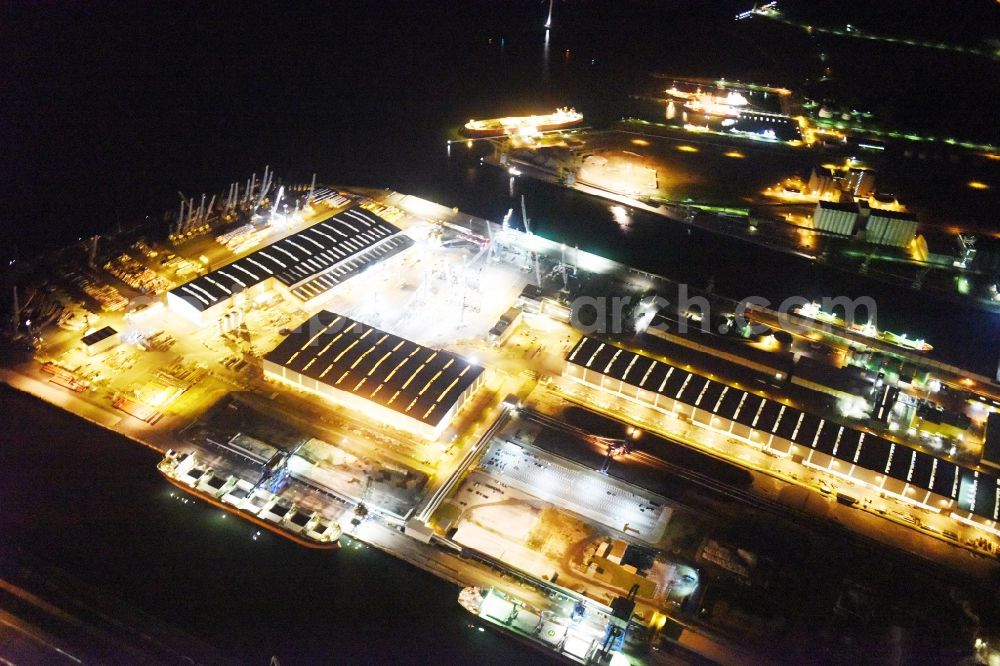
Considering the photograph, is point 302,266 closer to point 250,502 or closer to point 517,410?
point 517,410

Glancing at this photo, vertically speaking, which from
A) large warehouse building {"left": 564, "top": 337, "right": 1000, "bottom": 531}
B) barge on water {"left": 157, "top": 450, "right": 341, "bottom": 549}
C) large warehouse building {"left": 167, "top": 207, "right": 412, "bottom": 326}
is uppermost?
large warehouse building {"left": 167, "top": 207, "right": 412, "bottom": 326}

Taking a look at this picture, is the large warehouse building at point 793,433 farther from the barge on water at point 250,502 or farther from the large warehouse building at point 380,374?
the barge on water at point 250,502

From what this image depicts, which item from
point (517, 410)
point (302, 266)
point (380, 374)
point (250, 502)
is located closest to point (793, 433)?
point (517, 410)

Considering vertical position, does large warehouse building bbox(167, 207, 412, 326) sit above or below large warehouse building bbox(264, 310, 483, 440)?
above

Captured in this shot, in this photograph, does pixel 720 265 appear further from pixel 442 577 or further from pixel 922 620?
pixel 442 577

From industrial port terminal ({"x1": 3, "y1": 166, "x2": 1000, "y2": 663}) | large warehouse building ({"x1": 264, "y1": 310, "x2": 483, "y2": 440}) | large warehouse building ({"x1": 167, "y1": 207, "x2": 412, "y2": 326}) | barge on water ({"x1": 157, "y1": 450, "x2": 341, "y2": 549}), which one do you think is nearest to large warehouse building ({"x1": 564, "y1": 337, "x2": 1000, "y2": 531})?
industrial port terminal ({"x1": 3, "y1": 166, "x2": 1000, "y2": 663})

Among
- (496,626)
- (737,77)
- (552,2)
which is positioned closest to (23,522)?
(496,626)

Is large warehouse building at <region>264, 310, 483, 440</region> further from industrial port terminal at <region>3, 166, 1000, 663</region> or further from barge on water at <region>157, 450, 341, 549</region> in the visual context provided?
barge on water at <region>157, 450, 341, 549</region>
